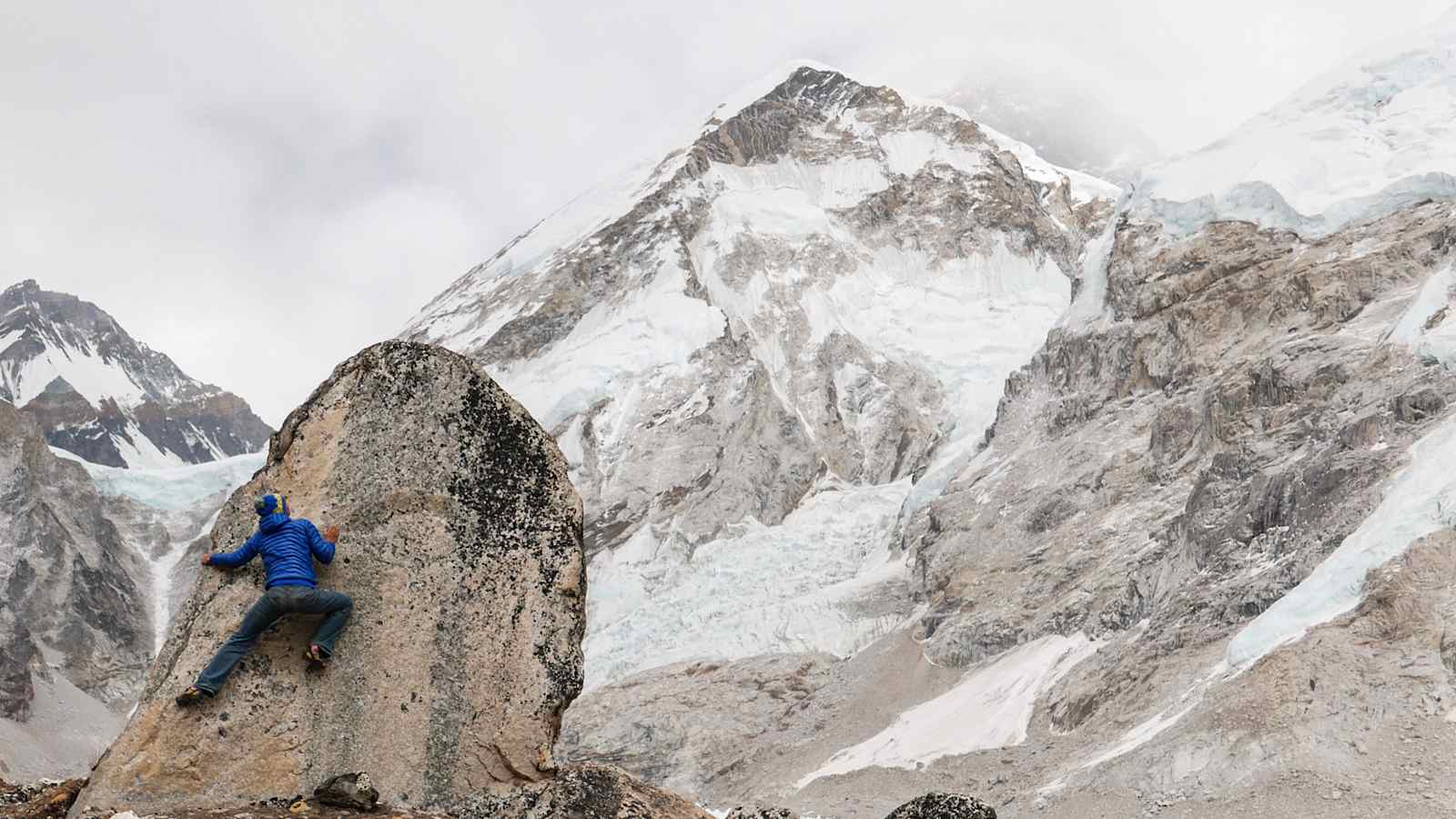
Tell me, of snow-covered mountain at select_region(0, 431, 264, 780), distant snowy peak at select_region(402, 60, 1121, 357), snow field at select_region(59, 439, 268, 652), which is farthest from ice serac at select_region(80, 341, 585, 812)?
snow field at select_region(59, 439, 268, 652)

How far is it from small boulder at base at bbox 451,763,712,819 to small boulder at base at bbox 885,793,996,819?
1397mm

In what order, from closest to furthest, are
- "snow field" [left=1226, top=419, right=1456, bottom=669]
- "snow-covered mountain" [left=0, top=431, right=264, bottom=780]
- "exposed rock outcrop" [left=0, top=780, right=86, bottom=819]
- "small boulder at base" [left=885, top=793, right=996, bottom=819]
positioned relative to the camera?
"exposed rock outcrop" [left=0, top=780, right=86, bottom=819] → "small boulder at base" [left=885, top=793, right=996, bottom=819] → "snow field" [left=1226, top=419, right=1456, bottom=669] → "snow-covered mountain" [left=0, top=431, right=264, bottom=780]

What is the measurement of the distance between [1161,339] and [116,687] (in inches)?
3287

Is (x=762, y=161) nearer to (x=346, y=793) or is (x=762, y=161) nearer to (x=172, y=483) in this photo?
(x=172, y=483)

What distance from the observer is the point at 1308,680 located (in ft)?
109

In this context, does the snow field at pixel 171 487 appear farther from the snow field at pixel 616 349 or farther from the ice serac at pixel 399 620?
the ice serac at pixel 399 620

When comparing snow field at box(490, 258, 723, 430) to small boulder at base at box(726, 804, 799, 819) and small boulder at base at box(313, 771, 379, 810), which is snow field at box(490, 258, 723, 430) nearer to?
small boulder at base at box(726, 804, 799, 819)

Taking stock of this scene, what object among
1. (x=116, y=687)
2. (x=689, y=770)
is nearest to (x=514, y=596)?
(x=689, y=770)

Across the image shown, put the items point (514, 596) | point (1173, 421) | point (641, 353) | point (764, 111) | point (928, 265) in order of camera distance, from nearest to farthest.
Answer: point (514, 596), point (1173, 421), point (641, 353), point (928, 265), point (764, 111)

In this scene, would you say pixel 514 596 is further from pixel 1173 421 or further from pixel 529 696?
pixel 1173 421

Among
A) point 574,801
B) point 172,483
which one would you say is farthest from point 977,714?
point 172,483

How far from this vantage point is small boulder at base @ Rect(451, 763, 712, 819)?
734 centimetres

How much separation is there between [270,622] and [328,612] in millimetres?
330

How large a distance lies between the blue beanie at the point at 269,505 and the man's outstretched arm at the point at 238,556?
0.53 feet
